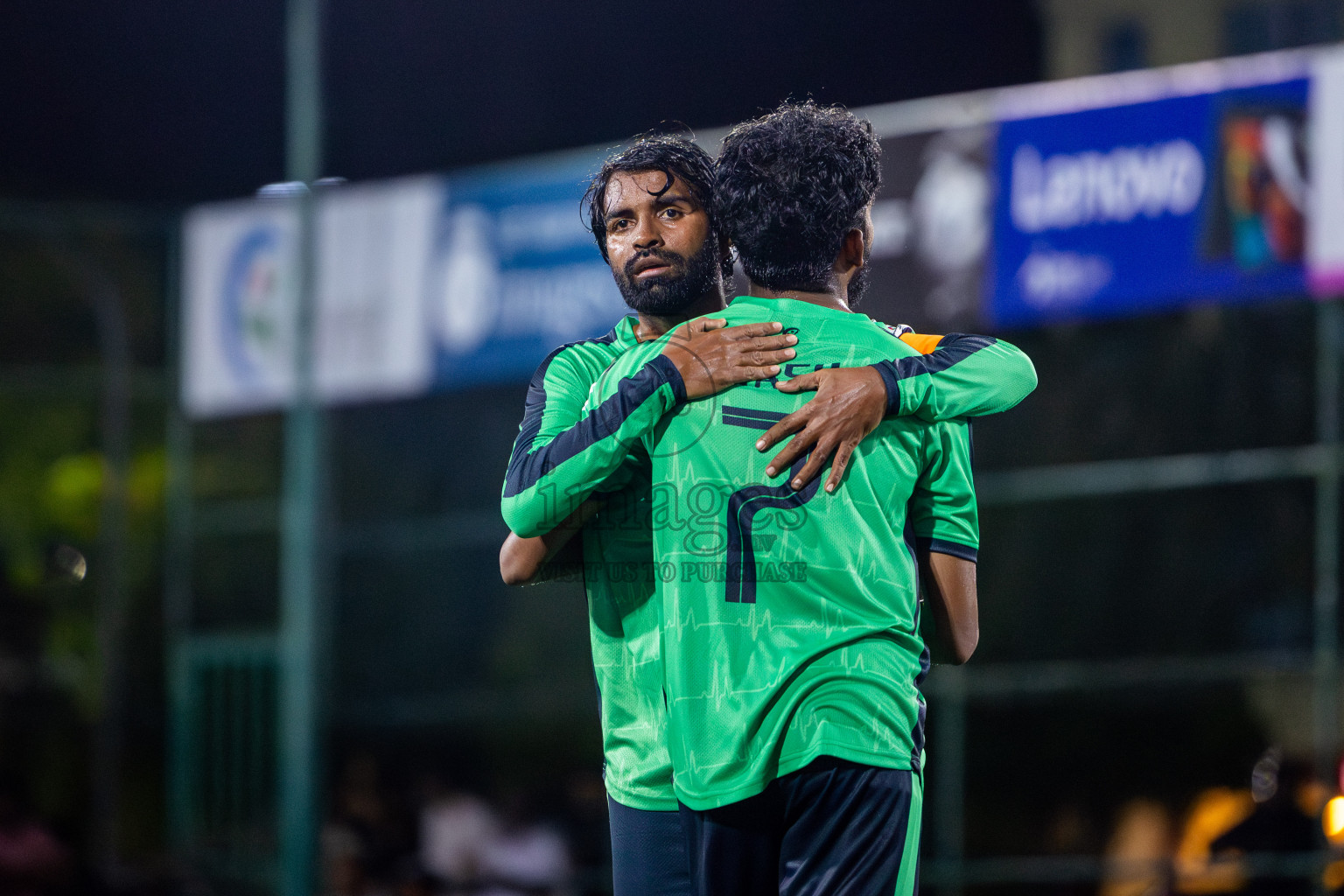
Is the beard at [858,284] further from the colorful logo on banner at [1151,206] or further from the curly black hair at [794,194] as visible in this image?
the colorful logo on banner at [1151,206]

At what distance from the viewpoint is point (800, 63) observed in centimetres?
1566

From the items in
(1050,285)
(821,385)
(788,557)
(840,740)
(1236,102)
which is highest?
(1236,102)

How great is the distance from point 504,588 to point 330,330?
230 centimetres

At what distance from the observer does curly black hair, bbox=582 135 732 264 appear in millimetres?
2900

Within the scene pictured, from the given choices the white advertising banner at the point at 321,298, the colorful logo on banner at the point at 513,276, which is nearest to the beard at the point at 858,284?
the colorful logo on banner at the point at 513,276

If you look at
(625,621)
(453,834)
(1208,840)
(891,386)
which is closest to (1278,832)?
(1208,840)

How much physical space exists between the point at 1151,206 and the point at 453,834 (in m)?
5.47

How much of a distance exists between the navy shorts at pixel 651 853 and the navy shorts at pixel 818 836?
17 centimetres

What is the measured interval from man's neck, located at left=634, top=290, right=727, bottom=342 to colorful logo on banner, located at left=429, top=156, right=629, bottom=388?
665cm

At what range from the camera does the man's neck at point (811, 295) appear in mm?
2607

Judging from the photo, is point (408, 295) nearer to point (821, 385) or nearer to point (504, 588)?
point (504, 588)

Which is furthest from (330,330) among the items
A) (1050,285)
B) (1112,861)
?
(1112,861)

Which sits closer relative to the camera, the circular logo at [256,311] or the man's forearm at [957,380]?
the man's forearm at [957,380]

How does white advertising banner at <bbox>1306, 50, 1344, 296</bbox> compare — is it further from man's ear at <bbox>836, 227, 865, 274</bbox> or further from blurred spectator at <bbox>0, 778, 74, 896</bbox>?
blurred spectator at <bbox>0, 778, 74, 896</bbox>
